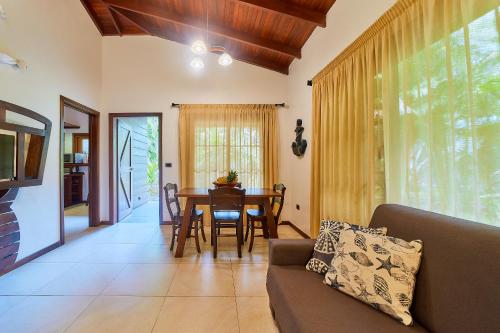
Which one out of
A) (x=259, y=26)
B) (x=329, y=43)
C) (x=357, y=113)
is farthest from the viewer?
(x=259, y=26)

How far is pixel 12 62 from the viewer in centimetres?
253

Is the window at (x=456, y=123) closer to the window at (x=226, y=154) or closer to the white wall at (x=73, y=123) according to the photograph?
the window at (x=226, y=154)

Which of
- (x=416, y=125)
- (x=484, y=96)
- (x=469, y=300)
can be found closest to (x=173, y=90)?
(x=416, y=125)

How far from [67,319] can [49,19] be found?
11.9 ft

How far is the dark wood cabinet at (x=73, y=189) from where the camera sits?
20.5ft

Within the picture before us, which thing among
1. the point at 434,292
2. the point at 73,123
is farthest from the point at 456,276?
the point at 73,123

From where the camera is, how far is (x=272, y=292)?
1662 millimetres

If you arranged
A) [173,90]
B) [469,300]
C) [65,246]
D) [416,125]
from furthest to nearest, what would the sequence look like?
[173,90], [65,246], [416,125], [469,300]

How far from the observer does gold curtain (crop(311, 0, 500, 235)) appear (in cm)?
125

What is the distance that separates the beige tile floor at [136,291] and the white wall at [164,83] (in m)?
1.90

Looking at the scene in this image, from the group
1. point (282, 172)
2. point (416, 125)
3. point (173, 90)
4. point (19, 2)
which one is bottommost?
point (282, 172)

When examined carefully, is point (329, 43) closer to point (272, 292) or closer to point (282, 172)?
point (282, 172)

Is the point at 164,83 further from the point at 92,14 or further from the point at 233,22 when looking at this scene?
the point at 233,22

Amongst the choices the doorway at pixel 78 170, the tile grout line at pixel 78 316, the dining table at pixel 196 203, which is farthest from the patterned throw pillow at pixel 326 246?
the doorway at pixel 78 170
